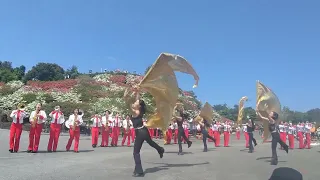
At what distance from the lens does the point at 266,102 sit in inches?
529

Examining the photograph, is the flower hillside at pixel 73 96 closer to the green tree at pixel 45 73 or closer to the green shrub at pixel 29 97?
the green shrub at pixel 29 97

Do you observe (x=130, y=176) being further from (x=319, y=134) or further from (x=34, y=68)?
(x=34, y=68)

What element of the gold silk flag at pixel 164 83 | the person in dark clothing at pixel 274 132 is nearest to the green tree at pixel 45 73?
the person in dark clothing at pixel 274 132

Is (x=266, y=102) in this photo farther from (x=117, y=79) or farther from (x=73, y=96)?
(x=117, y=79)

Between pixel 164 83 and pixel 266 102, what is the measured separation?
5.11m

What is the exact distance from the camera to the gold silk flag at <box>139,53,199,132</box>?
9.90 metres

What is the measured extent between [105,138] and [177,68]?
10267 millimetres

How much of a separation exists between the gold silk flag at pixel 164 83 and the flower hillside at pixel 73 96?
22.1 m

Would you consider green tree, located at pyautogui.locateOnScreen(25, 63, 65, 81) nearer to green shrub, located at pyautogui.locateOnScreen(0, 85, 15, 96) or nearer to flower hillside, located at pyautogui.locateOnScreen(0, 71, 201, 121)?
flower hillside, located at pyautogui.locateOnScreen(0, 71, 201, 121)

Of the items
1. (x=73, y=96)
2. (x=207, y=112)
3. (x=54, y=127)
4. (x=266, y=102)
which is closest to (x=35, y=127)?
(x=54, y=127)

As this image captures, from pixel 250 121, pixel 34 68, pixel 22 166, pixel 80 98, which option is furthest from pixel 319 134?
pixel 34 68

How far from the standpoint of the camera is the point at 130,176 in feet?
29.6

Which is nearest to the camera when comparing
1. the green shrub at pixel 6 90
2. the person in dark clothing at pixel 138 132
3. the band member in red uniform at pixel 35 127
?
the person in dark clothing at pixel 138 132

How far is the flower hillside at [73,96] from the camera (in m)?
36.1
